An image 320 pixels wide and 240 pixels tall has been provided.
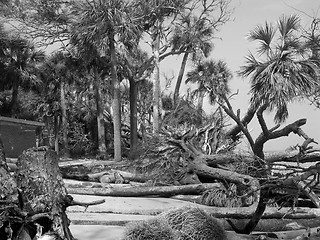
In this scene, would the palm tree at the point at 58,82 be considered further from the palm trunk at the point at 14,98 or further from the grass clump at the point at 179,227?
the grass clump at the point at 179,227

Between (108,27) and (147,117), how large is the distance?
56.9ft

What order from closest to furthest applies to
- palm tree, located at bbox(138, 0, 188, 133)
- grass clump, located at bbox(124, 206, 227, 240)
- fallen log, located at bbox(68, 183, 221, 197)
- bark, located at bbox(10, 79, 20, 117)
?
grass clump, located at bbox(124, 206, 227, 240) → fallen log, located at bbox(68, 183, 221, 197) → palm tree, located at bbox(138, 0, 188, 133) → bark, located at bbox(10, 79, 20, 117)

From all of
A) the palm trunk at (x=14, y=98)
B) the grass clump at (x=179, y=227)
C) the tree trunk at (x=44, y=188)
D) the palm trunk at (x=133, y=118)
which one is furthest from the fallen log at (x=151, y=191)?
the palm trunk at (x=14, y=98)

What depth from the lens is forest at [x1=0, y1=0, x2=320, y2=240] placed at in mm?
5605

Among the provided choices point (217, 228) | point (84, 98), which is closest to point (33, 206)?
point (217, 228)

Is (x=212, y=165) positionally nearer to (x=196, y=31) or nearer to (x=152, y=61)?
(x=152, y=61)

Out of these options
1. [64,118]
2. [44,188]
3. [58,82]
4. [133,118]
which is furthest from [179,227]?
[58,82]

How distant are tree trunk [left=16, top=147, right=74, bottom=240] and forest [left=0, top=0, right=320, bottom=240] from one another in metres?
0.01

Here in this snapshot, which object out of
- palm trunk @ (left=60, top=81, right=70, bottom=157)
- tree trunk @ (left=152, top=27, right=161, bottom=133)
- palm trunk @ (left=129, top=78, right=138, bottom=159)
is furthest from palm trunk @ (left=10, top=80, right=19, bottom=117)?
tree trunk @ (left=152, top=27, right=161, bottom=133)

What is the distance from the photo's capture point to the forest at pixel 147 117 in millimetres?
5605

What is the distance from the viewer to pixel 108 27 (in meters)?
26.4

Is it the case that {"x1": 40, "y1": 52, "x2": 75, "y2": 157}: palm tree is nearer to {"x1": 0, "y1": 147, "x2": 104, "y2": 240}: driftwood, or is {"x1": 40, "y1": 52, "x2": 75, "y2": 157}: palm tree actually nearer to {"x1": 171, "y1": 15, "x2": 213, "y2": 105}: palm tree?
{"x1": 171, "y1": 15, "x2": 213, "y2": 105}: palm tree

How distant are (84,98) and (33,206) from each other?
36807mm

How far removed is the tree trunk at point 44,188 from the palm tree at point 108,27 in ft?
68.8
